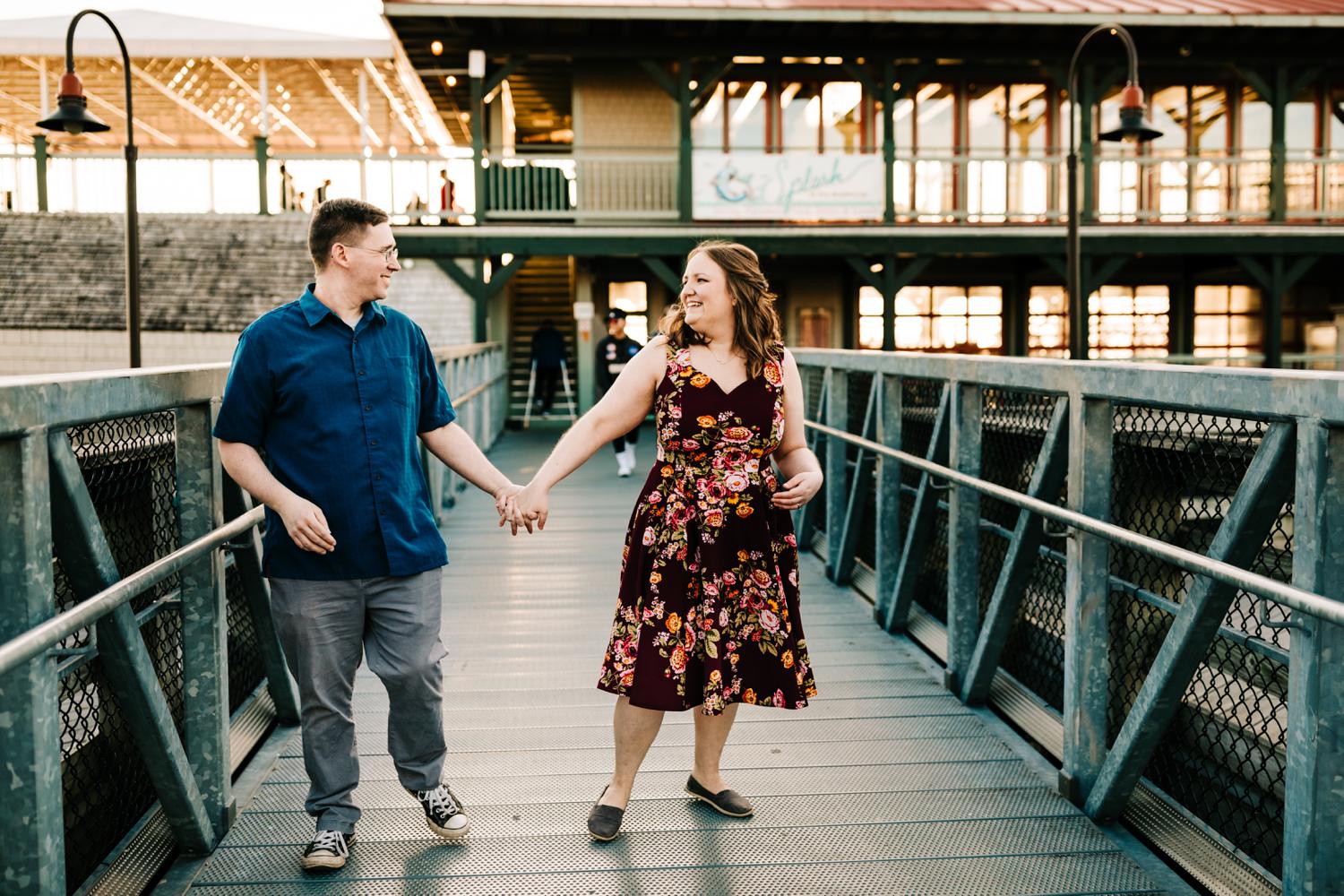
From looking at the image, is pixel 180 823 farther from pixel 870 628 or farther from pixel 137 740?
pixel 870 628

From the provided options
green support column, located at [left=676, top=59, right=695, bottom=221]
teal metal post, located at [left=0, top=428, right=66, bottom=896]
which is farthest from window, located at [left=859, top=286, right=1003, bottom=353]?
teal metal post, located at [left=0, top=428, right=66, bottom=896]

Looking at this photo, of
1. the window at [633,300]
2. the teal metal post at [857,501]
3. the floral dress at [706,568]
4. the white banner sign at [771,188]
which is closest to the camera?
the floral dress at [706,568]

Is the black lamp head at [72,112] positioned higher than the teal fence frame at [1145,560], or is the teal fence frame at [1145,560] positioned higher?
the black lamp head at [72,112]

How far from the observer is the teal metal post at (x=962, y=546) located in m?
4.59

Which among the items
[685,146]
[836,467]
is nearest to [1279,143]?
[685,146]

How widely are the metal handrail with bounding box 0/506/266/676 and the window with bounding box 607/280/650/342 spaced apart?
681 inches

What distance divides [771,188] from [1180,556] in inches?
642

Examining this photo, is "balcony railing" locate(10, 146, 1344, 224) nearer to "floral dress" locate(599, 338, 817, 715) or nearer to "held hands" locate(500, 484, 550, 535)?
"held hands" locate(500, 484, 550, 535)

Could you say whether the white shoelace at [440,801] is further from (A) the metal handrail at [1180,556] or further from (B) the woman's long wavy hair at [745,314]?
(A) the metal handrail at [1180,556]

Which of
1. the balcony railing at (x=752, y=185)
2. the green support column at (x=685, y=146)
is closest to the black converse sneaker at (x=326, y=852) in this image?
the balcony railing at (x=752, y=185)

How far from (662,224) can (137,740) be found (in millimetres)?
16106

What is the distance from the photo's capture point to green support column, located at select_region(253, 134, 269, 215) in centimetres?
1827

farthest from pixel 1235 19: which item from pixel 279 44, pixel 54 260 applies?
pixel 54 260

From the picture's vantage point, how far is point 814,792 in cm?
369
